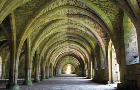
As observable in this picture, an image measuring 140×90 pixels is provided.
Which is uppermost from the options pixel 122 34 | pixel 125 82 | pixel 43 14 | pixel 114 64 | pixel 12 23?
pixel 43 14

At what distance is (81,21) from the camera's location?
12.7 m

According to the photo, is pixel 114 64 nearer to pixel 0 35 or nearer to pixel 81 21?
pixel 81 21

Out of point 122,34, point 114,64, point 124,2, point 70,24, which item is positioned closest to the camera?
point 124,2

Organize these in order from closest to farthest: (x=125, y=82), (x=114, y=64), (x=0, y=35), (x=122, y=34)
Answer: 1. (x=125, y=82)
2. (x=122, y=34)
3. (x=114, y=64)
4. (x=0, y=35)

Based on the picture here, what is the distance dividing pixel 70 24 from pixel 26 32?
4.85m

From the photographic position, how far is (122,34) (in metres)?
9.39

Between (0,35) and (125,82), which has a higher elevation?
(0,35)

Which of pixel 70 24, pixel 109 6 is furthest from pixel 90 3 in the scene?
pixel 70 24

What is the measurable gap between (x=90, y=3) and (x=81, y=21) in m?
3.61

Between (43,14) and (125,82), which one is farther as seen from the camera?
(43,14)

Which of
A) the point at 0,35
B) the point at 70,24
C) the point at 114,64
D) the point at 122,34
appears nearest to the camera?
the point at 122,34

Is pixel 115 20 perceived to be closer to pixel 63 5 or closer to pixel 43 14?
pixel 63 5

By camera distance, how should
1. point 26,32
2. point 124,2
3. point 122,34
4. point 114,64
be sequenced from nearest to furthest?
point 124,2, point 122,34, point 26,32, point 114,64

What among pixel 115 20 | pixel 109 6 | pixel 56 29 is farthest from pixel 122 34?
pixel 56 29
